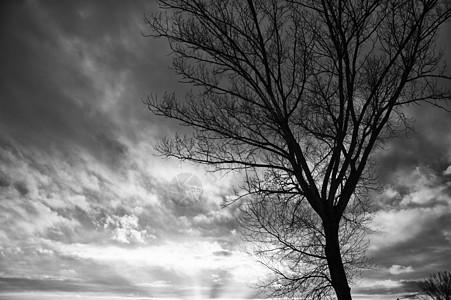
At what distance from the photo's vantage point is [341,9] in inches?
273

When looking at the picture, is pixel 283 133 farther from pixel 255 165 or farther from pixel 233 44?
pixel 233 44

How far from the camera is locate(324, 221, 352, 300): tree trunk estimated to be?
6160mm

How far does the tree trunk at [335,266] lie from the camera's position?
20.2 feet

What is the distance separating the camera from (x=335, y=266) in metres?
6.31

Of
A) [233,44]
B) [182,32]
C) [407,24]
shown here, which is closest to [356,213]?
[407,24]

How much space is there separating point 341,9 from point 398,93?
211 cm

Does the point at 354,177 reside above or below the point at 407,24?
below

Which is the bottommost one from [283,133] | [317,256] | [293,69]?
[317,256]

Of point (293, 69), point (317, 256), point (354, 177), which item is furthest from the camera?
point (293, 69)

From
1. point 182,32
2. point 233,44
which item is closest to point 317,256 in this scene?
point 233,44

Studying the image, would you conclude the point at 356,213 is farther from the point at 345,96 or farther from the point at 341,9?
the point at 341,9

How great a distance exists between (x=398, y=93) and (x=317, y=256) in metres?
3.86

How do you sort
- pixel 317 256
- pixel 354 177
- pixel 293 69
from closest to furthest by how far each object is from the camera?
pixel 354 177 < pixel 317 256 < pixel 293 69

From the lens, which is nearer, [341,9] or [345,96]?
[341,9]
